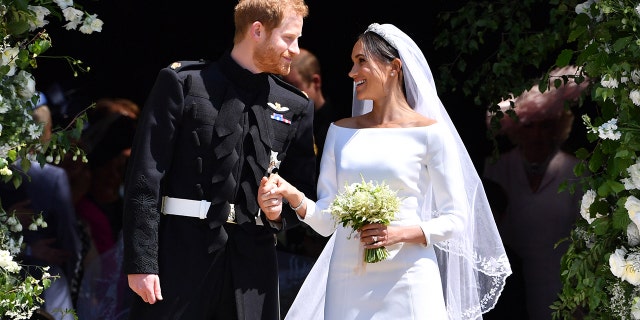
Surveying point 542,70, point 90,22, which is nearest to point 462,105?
point 542,70

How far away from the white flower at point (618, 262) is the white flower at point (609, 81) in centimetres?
62

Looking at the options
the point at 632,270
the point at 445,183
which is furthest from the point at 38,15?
the point at 632,270

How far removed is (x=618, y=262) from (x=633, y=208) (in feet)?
0.71

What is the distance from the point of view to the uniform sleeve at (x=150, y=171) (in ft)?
13.0

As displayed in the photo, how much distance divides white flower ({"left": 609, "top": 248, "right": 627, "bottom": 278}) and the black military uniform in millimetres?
1248

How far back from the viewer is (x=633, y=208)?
4051 mm

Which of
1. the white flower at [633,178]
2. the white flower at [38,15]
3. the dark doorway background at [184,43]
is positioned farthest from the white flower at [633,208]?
the dark doorway background at [184,43]

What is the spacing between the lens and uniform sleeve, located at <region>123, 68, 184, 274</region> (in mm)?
3965

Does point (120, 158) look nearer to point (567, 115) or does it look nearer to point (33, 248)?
point (33, 248)

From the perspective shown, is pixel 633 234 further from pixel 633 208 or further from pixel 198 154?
pixel 198 154

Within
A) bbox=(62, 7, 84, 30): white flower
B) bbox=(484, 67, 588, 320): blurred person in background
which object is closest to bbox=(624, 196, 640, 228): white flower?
bbox=(484, 67, 588, 320): blurred person in background

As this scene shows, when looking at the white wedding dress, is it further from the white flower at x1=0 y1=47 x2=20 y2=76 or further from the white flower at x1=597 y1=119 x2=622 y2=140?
the white flower at x1=0 y1=47 x2=20 y2=76

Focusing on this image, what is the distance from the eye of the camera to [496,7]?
6.29 m

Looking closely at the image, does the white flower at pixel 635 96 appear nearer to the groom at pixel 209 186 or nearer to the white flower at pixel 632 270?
the white flower at pixel 632 270
